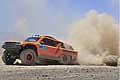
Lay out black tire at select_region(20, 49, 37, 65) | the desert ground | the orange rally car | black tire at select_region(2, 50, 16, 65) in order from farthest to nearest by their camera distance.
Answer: black tire at select_region(2, 50, 16, 65) → the orange rally car → black tire at select_region(20, 49, 37, 65) → the desert ground

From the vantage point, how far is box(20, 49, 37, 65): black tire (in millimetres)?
19625

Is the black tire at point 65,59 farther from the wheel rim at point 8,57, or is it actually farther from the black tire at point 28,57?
the wheel rim at point 8,57

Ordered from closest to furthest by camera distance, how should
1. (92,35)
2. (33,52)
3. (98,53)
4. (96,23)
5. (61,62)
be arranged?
1. (33,52)
2. (61,62)
3. (98,53)
4. (92,35)
5. (96,23)

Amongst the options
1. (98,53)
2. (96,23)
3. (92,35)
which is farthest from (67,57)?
(96,23)

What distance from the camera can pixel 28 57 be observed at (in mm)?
19734

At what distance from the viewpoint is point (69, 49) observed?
73.5 ft

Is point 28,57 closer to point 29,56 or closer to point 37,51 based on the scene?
point 29,56

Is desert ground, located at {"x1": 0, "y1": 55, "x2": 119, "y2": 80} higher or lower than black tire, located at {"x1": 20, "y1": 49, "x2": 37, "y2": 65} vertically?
lower

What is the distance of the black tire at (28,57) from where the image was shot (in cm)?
1962

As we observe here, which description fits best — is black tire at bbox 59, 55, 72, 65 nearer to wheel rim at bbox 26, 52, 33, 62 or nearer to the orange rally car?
the orange rally car

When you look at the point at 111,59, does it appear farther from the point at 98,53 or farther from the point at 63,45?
the point at 98,53

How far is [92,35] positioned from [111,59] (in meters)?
13.0

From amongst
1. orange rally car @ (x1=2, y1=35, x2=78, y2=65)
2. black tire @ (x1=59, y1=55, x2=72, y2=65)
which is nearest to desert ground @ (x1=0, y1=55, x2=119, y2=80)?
orange rally car @ (x1=2, y1=35, x2=78, y2=65)

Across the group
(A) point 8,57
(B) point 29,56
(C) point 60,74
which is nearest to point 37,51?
(B) point 29,56
